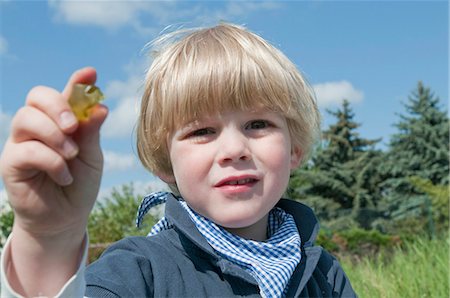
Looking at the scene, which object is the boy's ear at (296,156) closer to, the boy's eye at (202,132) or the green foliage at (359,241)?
the boy's eye at (202,132)

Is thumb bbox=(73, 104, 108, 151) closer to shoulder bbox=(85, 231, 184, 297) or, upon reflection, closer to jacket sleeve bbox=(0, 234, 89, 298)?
jacket sleeve bbox=(0, 234, 89, 298)

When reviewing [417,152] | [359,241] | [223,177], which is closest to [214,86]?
[223,177]

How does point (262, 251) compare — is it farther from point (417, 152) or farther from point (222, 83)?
point (417, 152)

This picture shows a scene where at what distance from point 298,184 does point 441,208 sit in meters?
12.9

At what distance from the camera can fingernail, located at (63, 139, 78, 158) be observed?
925 millimetres

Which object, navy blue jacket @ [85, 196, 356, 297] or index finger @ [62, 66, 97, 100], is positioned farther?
navy blue jacket @ [85, 196, 356, 297]

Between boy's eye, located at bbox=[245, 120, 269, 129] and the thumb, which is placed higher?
boy's eye, located at bbox=[245, 120, 269, 129]

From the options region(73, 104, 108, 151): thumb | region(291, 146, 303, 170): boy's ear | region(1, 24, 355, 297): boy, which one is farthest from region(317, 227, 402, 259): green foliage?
region(73, 104, 108, 151): thumb

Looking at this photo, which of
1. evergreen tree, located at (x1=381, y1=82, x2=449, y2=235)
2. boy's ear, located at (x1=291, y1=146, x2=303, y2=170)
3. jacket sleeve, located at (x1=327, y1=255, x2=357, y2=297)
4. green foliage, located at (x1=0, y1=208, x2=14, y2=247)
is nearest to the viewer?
jacket sleeve, located at (x1=327, y1=255, x2=357, y2=297)

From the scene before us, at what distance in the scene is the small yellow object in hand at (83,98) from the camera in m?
0.92

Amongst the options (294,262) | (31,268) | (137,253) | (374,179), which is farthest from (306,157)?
(374,179)

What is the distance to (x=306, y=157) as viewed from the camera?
7.52 feet

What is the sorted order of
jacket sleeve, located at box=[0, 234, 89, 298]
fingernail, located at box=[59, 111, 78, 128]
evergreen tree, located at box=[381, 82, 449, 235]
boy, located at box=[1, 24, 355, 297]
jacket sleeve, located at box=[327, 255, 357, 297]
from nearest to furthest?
fingernail, located at box=[59, 111, 78, 128], jacket sleeve, located at box=[0, 234, 89, 298], boy, located at box=[1, 24, 355, 297], jacket sleeve, located at box=[327, 255, 357, 297], evergreen tree, located at box=[381, 82, 449, 235]

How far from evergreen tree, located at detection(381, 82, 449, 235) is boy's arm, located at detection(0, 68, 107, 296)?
75.3ft
